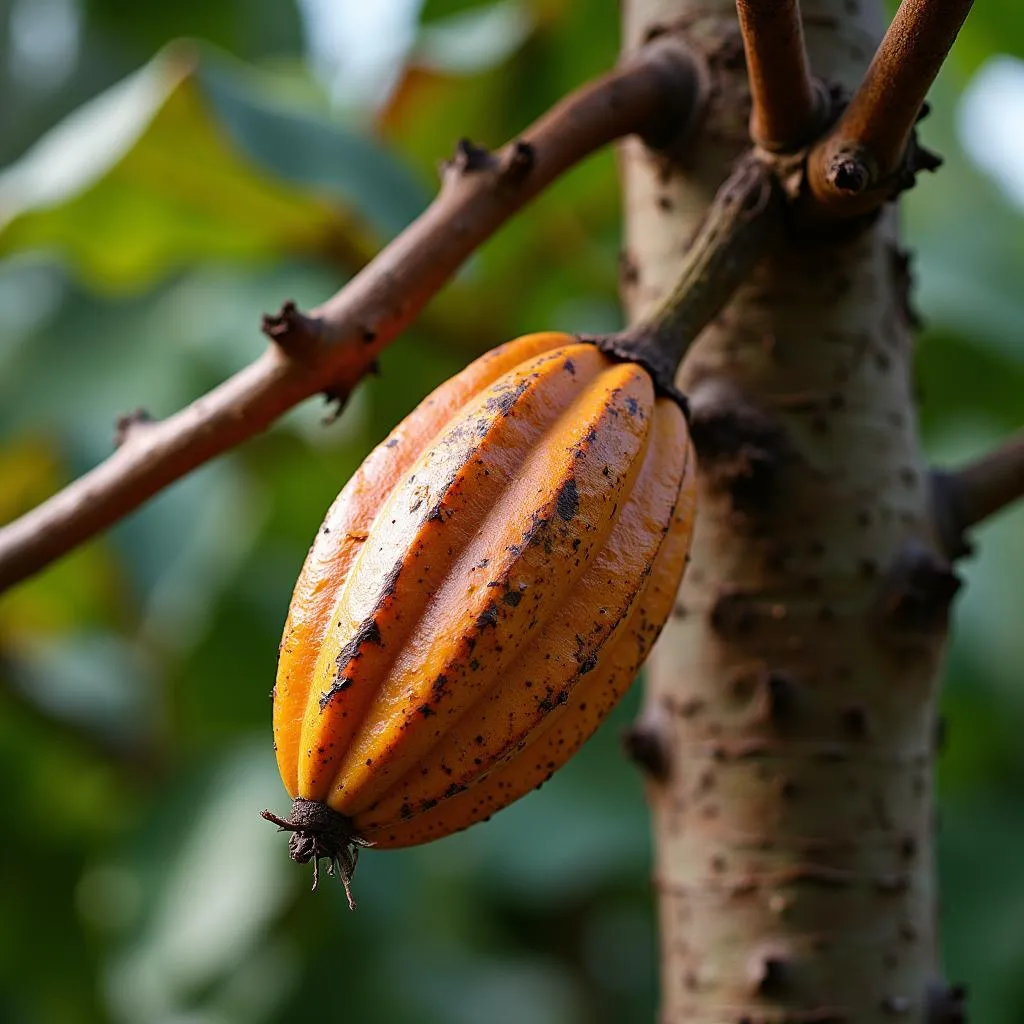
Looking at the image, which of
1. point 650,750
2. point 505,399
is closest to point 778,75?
point 505,399

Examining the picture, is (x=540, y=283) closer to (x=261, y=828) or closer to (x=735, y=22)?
(x=261, y=828)

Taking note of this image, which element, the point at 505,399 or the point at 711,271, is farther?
the point at 711,271

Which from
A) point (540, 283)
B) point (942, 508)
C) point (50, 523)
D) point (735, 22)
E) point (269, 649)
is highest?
point (540, 283)

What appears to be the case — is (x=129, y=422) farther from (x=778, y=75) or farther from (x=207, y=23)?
(x=207, y=23)

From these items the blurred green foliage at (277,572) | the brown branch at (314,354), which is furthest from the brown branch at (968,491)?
the blurred green foliage at (277,572)

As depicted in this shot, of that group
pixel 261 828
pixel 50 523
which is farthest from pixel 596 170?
pixel 50 523

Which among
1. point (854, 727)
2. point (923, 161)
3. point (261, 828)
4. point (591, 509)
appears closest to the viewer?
point (591, 509)

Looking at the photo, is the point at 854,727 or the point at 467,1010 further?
the point at 467,1010
